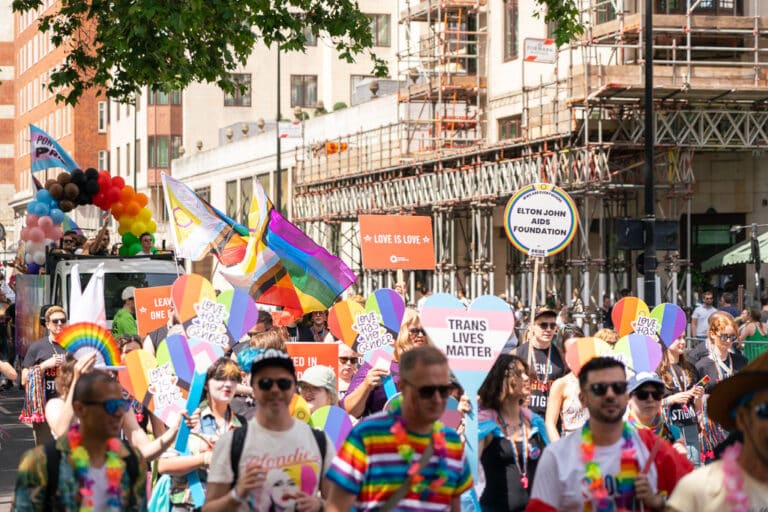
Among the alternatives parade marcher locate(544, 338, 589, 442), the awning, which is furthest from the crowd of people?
the awning

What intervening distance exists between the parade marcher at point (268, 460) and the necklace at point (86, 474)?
348 millimetres

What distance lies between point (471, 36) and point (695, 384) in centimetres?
3526

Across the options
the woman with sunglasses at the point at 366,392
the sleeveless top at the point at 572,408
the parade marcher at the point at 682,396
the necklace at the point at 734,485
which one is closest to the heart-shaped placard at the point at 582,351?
the sleeveless top at the point at 572,408

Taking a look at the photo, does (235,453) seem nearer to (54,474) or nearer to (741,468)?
(54,474)

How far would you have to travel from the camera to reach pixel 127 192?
2489 cm

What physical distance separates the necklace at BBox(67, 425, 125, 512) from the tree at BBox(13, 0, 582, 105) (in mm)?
12956

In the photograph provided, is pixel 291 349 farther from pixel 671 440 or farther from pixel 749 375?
pixel 749 375

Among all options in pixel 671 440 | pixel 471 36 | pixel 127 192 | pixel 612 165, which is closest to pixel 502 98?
pixel 471 36

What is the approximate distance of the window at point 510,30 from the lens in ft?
137

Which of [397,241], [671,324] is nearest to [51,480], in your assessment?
[671,324]

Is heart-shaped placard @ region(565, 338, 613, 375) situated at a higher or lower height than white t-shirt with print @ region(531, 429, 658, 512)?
higher

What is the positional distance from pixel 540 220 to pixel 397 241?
4217 millimetres

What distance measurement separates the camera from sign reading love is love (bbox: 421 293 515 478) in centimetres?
826

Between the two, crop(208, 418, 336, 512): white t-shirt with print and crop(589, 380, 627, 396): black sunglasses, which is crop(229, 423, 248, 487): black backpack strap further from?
crop(589, 380, 627, 396): black sunglasses
